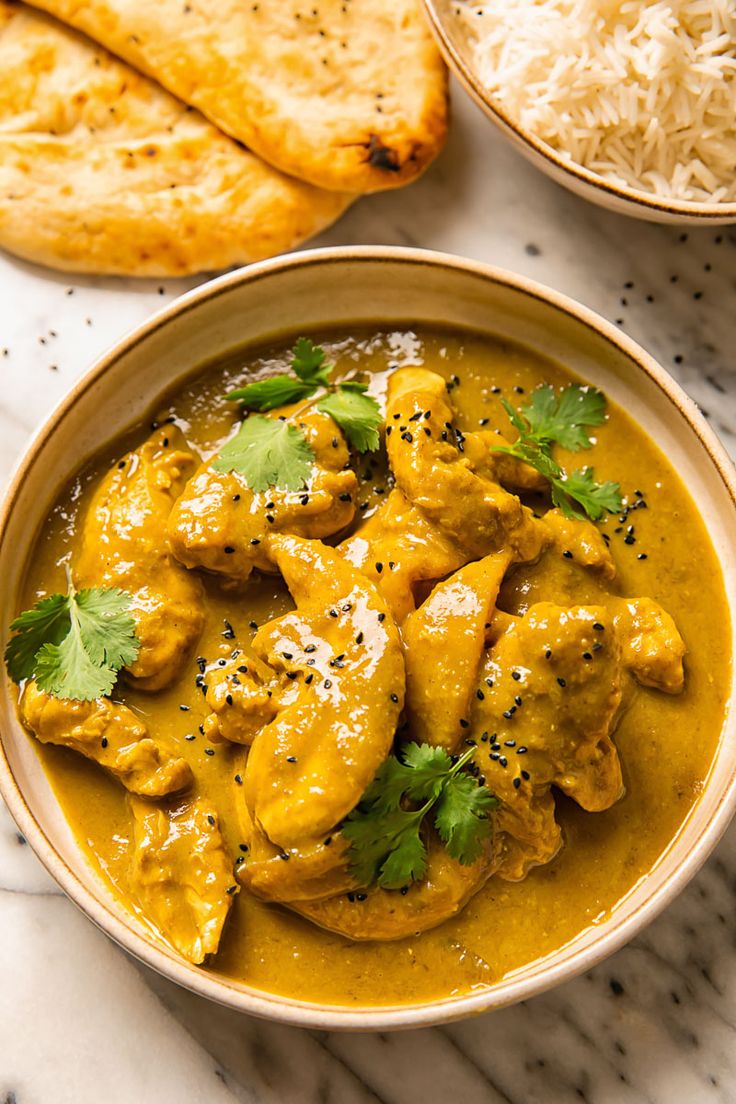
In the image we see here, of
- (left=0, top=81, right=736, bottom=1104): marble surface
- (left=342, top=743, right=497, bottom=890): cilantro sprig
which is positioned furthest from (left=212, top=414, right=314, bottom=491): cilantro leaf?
(left=0, top=81, right=736, bottom=1104): marble surface

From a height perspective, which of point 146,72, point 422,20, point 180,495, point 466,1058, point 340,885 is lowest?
point 466,1058

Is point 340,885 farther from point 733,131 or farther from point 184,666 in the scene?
point 733,131

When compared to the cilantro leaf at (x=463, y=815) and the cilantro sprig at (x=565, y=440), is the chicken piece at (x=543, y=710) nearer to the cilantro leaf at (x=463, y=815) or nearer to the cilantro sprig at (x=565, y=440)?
the cilantro leaf at (x=463, y=815)

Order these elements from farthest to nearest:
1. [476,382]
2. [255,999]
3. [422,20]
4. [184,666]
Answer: [422,20] < [476,382] < [184,666] < [255,999]

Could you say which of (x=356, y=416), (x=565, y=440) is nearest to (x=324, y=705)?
(x=356, y=416)

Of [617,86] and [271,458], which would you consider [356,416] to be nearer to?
[271,458]

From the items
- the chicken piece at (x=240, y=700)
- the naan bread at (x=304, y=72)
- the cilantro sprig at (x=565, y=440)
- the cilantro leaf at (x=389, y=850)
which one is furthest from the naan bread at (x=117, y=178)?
the cilantro leaf at (x=389, y=850)

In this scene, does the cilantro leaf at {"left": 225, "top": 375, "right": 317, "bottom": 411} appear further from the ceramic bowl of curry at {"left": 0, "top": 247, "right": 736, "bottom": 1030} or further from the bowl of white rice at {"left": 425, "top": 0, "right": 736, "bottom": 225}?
the bowl of white rice at {"left": 425, "top": 0, "right": 736, "bottom": 225}

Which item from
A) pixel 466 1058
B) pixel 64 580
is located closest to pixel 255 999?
pixel 466 1058
